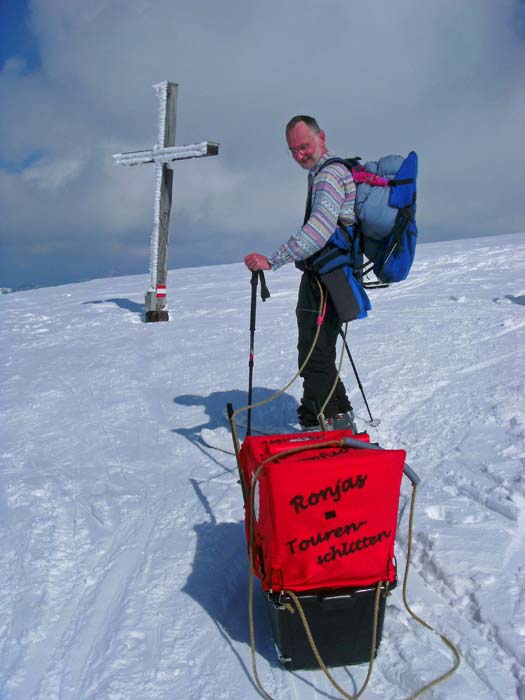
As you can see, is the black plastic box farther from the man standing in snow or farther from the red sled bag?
the man standing in snow

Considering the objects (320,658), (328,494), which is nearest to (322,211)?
(328,494)

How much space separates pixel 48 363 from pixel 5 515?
4137mm

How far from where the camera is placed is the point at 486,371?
5.62 m

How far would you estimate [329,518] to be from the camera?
84.1 inches

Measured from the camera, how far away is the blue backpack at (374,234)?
11.4 ft

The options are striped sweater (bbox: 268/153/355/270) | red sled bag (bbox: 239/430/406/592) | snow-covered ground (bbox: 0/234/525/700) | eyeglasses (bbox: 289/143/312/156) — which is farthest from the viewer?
eyeglasses (bbox: 289/143/312/156)

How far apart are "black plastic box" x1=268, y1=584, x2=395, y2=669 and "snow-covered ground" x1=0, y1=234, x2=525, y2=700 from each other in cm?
8

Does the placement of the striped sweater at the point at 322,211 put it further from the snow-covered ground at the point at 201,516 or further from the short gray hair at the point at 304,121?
the snow-covered ground at the point at 201,516

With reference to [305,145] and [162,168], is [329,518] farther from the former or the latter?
[162,168]

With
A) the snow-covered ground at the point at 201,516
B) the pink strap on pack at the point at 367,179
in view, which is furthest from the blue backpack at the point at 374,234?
the snow-covered ground at the point at 201,516

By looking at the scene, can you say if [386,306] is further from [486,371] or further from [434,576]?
[434,576]

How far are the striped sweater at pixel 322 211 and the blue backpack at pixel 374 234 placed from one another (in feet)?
0.26

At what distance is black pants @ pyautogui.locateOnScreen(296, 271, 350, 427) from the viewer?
3961 millimetres

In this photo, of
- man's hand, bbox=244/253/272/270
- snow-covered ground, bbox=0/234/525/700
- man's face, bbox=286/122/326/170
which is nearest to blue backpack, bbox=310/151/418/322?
man's face, bbox=286/122/326/170
